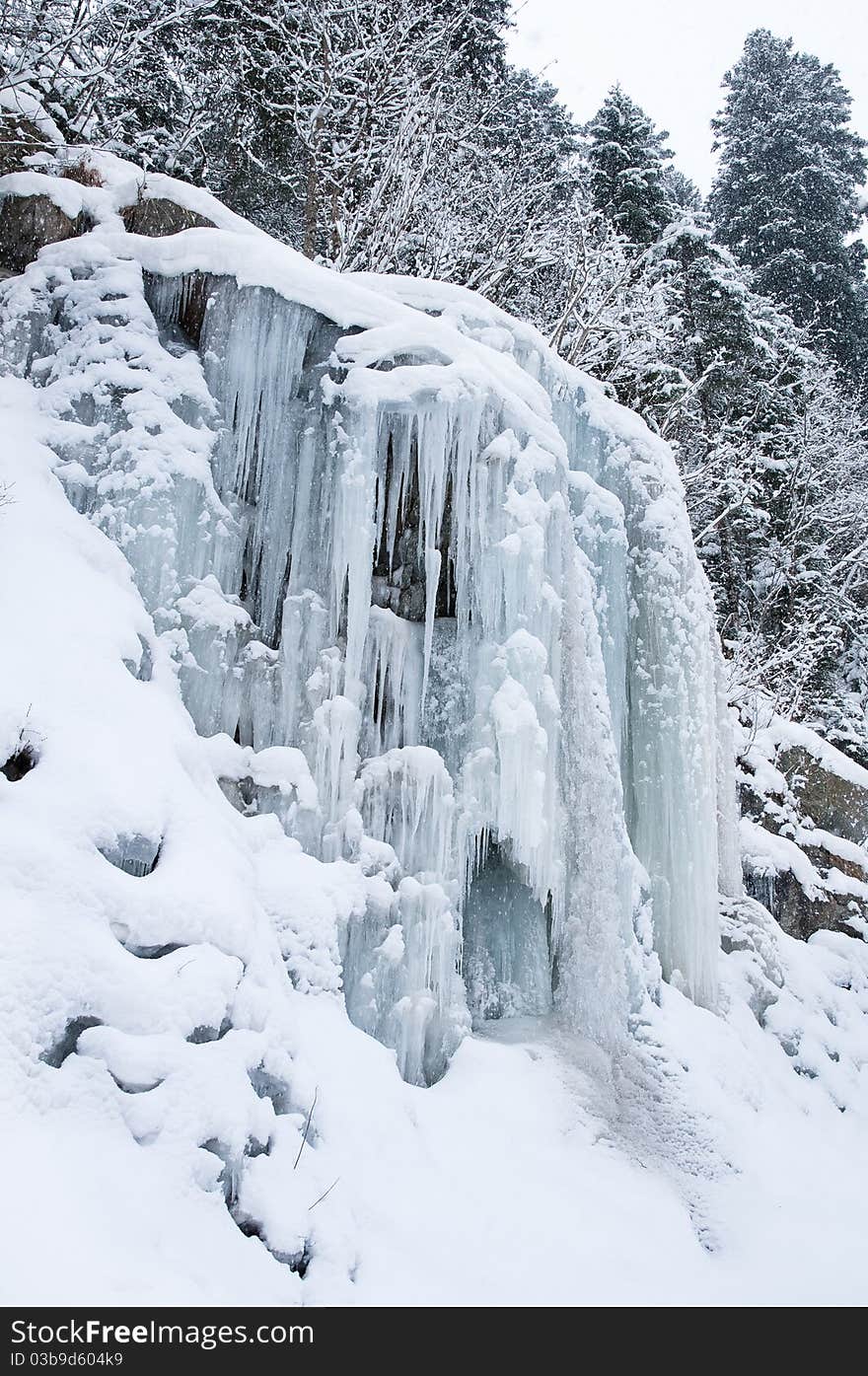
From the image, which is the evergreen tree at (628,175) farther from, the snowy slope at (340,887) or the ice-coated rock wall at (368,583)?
the ice-coated rock wall at (368,583)

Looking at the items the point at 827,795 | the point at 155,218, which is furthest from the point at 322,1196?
the point at 827,795

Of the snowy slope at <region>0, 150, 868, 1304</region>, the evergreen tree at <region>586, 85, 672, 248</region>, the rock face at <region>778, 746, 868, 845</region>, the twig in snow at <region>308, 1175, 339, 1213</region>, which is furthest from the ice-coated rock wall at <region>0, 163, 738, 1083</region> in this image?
the evergreen tree at <region>586, 85, 672, 248</region>

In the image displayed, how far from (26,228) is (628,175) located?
461 inches

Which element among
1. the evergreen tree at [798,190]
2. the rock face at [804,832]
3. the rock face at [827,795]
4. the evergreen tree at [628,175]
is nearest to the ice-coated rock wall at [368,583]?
the rock face at [804,832]

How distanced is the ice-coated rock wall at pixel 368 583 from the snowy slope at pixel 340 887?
28 millimetres

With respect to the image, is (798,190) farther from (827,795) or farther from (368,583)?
(368,583)

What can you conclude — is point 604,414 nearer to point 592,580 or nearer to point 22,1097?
point 592,580

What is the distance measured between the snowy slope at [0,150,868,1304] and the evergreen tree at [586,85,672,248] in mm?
8915

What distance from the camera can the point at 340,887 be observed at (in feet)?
16.7

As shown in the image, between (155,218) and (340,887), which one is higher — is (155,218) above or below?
above

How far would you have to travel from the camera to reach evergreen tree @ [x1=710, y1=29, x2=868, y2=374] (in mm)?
18453

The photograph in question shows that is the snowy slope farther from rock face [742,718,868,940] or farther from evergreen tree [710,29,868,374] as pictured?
evergreen tree [710,29,868,374]

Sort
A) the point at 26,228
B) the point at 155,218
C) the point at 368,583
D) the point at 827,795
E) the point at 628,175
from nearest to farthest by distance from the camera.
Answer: the point at 368,583, the point at 26,228, the point at 155,218, the point at 827,795, the point at 628,175

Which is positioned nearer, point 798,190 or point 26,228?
point 26,228
